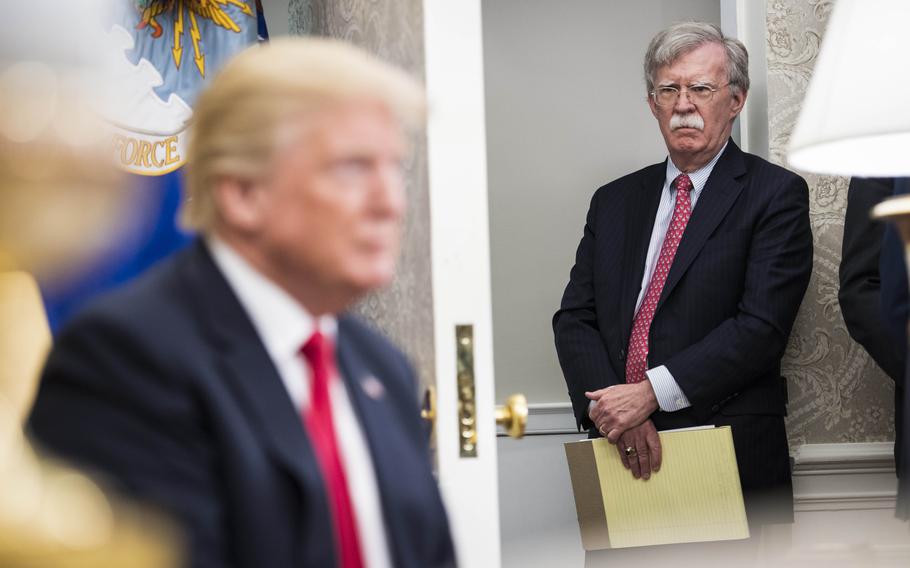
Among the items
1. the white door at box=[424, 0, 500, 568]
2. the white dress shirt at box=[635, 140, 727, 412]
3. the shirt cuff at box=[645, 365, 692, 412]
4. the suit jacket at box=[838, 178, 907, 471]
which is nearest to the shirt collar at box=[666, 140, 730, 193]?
the white dress shirt at box=[635, 140, 727, 412]

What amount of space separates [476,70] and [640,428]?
120 cm

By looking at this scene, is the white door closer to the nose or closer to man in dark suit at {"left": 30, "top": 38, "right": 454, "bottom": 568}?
man in dark suit at {"left": 30, "top": 38, "right": 454, "bottom": 568}

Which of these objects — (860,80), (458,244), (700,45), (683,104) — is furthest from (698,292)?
(458,244)

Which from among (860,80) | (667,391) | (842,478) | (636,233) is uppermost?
(860,80)

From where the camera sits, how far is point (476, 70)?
1.54 meters

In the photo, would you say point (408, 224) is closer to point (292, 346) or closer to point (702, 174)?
point (292, 346)

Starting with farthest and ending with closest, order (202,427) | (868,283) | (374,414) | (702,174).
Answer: (702,174) → (868,283) → (374,414) → (202,427)

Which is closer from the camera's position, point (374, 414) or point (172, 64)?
point (374, 414)

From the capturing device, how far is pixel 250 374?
31.4 inches

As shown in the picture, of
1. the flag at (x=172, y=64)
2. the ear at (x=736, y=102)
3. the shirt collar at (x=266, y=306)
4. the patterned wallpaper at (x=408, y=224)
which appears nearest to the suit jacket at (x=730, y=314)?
the ear at (x=736, y=102)

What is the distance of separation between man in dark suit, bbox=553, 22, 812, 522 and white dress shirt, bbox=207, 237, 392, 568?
1.74 meters

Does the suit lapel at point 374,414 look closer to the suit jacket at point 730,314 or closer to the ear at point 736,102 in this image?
the suit jacket at point 730,314

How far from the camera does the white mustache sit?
272 centimetres

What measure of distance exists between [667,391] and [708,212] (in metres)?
0.43
